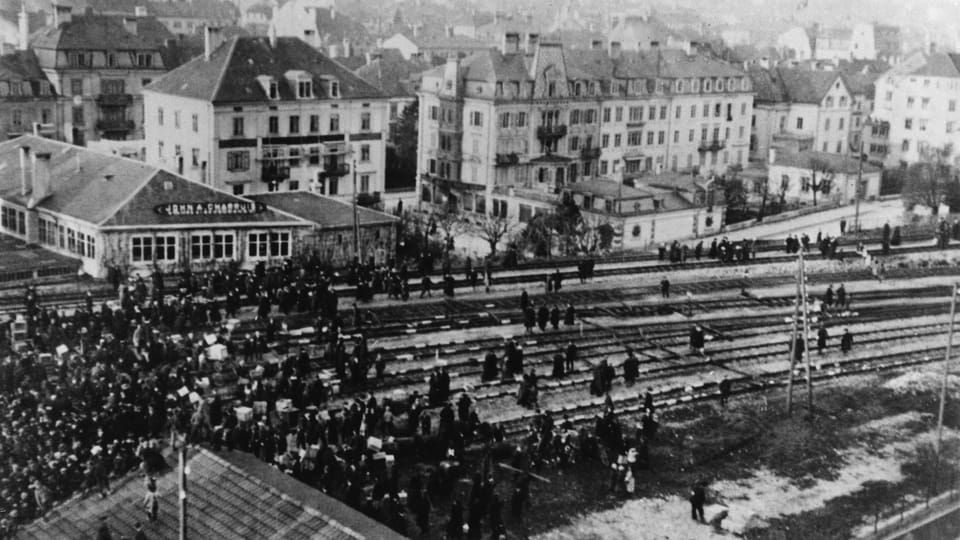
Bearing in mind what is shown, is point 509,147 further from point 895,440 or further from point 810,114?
point 895,440

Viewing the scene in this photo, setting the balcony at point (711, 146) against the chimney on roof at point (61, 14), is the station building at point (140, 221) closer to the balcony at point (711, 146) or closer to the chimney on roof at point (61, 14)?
the chimney on roof at point (61, 14)

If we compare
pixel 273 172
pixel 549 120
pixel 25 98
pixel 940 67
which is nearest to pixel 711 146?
pixel 549 120

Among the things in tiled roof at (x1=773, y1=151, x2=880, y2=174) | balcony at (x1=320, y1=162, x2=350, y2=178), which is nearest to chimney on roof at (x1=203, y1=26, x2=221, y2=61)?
balcony at (x1=320, y1=162, x2=350, y2=178)

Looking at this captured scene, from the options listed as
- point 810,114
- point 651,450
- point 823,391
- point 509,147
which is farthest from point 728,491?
point 810,114

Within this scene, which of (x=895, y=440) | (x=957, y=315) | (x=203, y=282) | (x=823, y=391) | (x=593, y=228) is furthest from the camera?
(x=593, y=228)

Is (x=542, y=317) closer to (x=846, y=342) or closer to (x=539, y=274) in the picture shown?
(x=539, y=274)
